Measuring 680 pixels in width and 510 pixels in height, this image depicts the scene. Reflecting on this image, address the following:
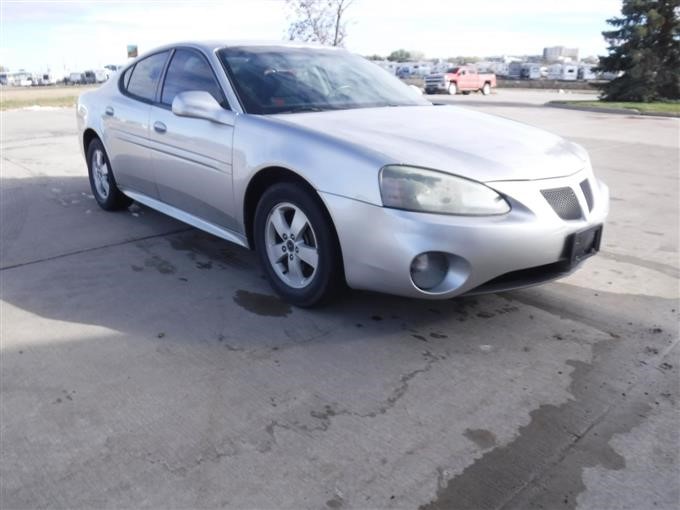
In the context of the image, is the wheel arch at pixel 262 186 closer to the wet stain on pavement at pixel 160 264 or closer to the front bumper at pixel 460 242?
the front bumper at pixel 460 242

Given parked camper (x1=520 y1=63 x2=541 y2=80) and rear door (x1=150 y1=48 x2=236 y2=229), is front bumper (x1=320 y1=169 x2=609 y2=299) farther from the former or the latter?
parked camper (x1=520 y1=63 x2=541 y2=80)

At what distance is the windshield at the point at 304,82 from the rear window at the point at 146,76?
2.65 ft

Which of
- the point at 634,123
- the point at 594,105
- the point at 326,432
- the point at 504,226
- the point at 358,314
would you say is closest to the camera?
the point at 326,432

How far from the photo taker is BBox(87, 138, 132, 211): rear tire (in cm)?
536

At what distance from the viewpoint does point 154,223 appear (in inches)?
208

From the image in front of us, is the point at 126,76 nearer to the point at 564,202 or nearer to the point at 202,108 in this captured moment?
the point at 202,108

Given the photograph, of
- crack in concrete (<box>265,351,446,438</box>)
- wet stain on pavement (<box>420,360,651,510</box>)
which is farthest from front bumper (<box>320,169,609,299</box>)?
wet stain on pavement (<box>420,360,651,510</box>)

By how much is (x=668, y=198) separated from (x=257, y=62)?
15.6 feet

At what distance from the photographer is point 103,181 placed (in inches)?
218

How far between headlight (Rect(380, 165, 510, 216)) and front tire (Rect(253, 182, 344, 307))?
1.41ft

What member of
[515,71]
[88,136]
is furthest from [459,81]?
[88,136]

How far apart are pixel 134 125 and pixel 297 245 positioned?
2.02 meters

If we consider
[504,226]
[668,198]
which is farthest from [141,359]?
[668,198]

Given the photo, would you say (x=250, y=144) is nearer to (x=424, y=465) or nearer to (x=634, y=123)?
(x=424, y=465)
